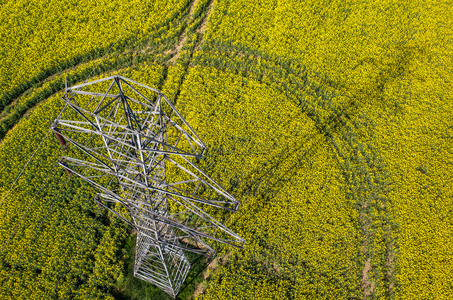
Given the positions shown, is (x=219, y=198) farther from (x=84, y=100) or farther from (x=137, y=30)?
(x=137, y=30)

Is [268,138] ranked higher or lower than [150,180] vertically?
higher

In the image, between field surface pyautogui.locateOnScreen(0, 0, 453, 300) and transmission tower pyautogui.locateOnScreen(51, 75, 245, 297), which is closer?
transmission tower pyautogui.locateOnScreen(51, 75, 245, 297)

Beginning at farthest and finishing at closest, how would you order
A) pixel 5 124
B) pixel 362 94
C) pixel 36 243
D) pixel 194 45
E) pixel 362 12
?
1. pixel 362 12
2. pixel 194 45
3. pixel 362 94
4. pixel 5 124
5. pixel 36 243

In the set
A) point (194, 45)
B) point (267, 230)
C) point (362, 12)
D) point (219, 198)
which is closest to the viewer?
point (267, 230)

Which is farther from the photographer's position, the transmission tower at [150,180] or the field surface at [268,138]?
the field surface at [268,138]

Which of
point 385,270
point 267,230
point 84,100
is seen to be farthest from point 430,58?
point 84,100
